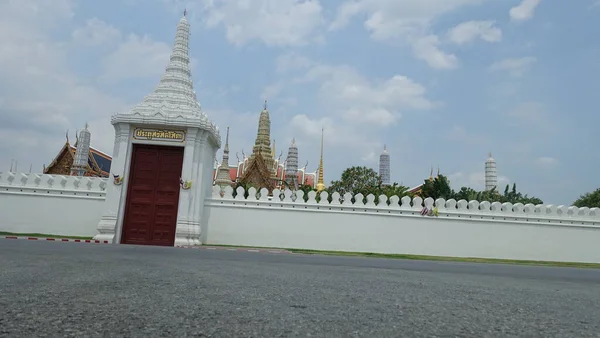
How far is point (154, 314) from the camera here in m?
2.02

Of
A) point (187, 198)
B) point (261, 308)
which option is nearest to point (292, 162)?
A: point (187, 198)

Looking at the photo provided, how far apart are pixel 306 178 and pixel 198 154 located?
37.1m

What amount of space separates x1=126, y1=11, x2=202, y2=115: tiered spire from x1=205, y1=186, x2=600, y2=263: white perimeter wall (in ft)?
10.4

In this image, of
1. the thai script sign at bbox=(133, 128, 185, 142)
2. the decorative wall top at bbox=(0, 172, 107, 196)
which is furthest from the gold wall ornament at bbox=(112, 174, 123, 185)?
the thai script sign at bbox=(133, 128, 185, 142)

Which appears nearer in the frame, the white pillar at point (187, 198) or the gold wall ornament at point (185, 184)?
the white pillar at point (187, 198)

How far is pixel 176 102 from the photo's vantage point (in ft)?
47.4

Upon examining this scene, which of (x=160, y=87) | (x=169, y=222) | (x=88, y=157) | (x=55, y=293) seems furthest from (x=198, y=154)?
(x=88, y=157)

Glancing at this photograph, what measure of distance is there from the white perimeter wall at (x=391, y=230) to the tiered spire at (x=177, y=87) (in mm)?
3176

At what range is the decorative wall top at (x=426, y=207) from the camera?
42.6 feet

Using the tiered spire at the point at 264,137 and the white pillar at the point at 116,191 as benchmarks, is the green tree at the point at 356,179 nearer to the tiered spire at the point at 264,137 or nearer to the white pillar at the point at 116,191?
the tiered spire at the point at 264,137

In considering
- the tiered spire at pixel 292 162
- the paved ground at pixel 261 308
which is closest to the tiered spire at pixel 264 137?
the tiered spire at pixel 292 162

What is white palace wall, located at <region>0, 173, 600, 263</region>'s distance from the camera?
12.8 meters

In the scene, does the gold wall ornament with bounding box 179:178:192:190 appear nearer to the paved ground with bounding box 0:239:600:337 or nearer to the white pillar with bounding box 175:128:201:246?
the white pillar with bounding box 175:128:201:246

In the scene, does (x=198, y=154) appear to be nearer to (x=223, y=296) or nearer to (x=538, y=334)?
(x=223, y=296)
